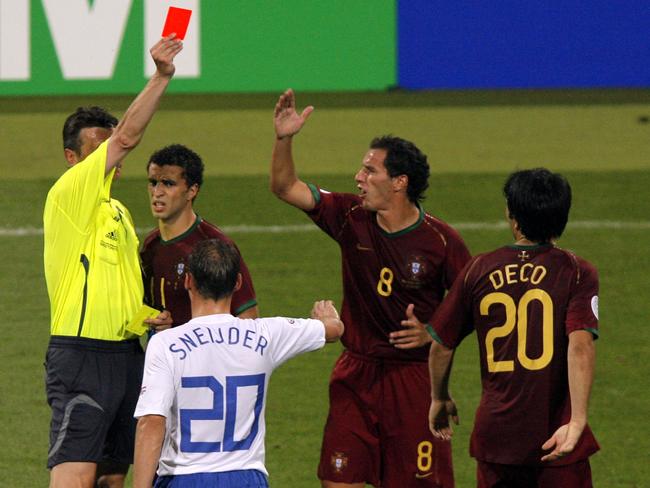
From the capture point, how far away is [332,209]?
666 cm

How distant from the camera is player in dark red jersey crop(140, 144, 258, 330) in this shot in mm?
6371

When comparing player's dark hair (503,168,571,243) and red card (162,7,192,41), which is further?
red card (162,7,192,41)

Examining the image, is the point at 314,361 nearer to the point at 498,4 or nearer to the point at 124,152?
the point at 124,152

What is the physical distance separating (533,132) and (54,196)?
45.6 ft

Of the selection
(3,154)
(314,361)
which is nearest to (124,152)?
(314,361)

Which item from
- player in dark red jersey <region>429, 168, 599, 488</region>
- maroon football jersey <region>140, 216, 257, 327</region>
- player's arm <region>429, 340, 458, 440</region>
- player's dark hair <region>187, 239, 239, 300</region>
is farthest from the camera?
maroon football jersey <region>140, 216, 257, 327</region>

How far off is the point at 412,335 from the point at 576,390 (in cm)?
117

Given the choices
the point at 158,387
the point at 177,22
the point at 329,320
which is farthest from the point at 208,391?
the point at 177,22

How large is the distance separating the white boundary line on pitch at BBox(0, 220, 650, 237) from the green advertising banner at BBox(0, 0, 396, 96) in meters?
7.85

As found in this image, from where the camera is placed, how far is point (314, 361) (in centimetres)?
1040

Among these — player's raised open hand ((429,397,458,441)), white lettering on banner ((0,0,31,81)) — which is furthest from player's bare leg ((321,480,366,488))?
white lettering on banner ((0,0,31,81))

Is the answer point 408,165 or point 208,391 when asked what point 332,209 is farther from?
point 208,391

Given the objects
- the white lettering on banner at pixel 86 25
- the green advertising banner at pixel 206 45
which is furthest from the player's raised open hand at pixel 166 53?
the white lettering on banner at pixel 86 25

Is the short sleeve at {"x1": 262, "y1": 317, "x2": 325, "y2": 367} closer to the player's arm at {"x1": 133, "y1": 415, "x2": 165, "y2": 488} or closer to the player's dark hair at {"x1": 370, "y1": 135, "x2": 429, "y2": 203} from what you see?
the player's arm at {"x1": 133, "y1": 415, "x2": 165, "y2": 488}
